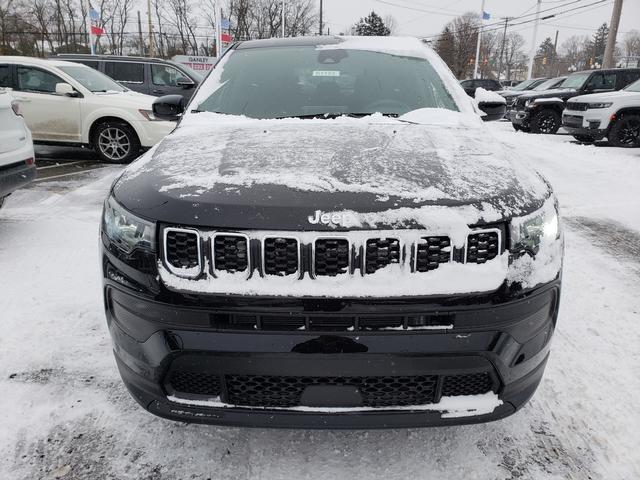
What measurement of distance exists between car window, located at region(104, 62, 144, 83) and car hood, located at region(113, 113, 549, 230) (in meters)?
11.2

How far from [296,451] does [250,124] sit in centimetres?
152

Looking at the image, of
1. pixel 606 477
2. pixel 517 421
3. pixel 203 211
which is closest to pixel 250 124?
pixel 203 211

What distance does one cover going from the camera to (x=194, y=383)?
5.48 ft

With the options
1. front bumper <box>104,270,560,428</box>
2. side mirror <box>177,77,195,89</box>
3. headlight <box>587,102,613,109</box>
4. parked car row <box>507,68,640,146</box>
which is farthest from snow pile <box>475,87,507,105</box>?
parked car row <box>507,68,640,146</box>

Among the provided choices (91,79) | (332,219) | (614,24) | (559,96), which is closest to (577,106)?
(559,96)

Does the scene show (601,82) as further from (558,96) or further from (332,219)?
(332,219)

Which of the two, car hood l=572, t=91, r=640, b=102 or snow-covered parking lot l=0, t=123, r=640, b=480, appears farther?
car hood l=572, t=91, r=640, b=102

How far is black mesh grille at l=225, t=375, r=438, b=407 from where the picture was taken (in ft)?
5.31

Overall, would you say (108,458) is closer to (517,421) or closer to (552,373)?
(517,421)

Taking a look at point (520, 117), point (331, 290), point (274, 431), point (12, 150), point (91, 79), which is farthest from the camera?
point (520, 117)

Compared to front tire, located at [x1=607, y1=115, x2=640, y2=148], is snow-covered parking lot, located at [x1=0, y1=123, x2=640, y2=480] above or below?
below

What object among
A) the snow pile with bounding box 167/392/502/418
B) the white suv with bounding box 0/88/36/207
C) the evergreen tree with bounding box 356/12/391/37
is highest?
the evergreen tree with bounding box 356/12/391/37

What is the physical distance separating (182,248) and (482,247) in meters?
0.92

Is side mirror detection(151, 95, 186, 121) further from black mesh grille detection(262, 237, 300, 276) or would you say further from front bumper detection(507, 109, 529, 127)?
front bumper detection(507, 109, 529, 127)
